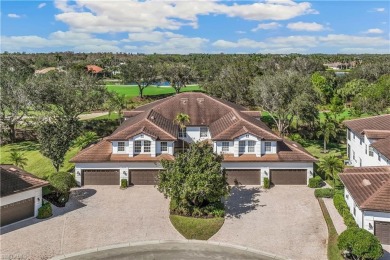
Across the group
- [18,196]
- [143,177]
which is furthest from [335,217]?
[18,196]

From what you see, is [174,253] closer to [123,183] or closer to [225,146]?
[123,183]

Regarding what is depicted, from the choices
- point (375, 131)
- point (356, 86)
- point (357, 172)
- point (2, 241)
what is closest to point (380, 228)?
point (357, 172)

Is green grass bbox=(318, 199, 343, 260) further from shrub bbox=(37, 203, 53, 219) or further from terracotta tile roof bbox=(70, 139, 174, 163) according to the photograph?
shrub bbox=(37, 203, 53, 219)

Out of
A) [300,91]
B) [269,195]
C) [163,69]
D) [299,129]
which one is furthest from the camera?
[163,69]

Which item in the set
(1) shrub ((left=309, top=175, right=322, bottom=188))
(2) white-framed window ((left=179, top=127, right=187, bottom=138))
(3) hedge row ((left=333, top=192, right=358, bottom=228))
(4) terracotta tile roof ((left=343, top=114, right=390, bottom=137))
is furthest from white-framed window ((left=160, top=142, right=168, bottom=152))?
(4) terracotta tile roof ((left=343, top=114, right=390, bottom=137))

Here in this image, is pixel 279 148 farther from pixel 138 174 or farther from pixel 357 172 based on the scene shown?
pixel 138 174

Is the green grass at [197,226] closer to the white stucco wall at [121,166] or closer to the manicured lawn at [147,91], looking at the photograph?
the white stucco wall at [121,166]
